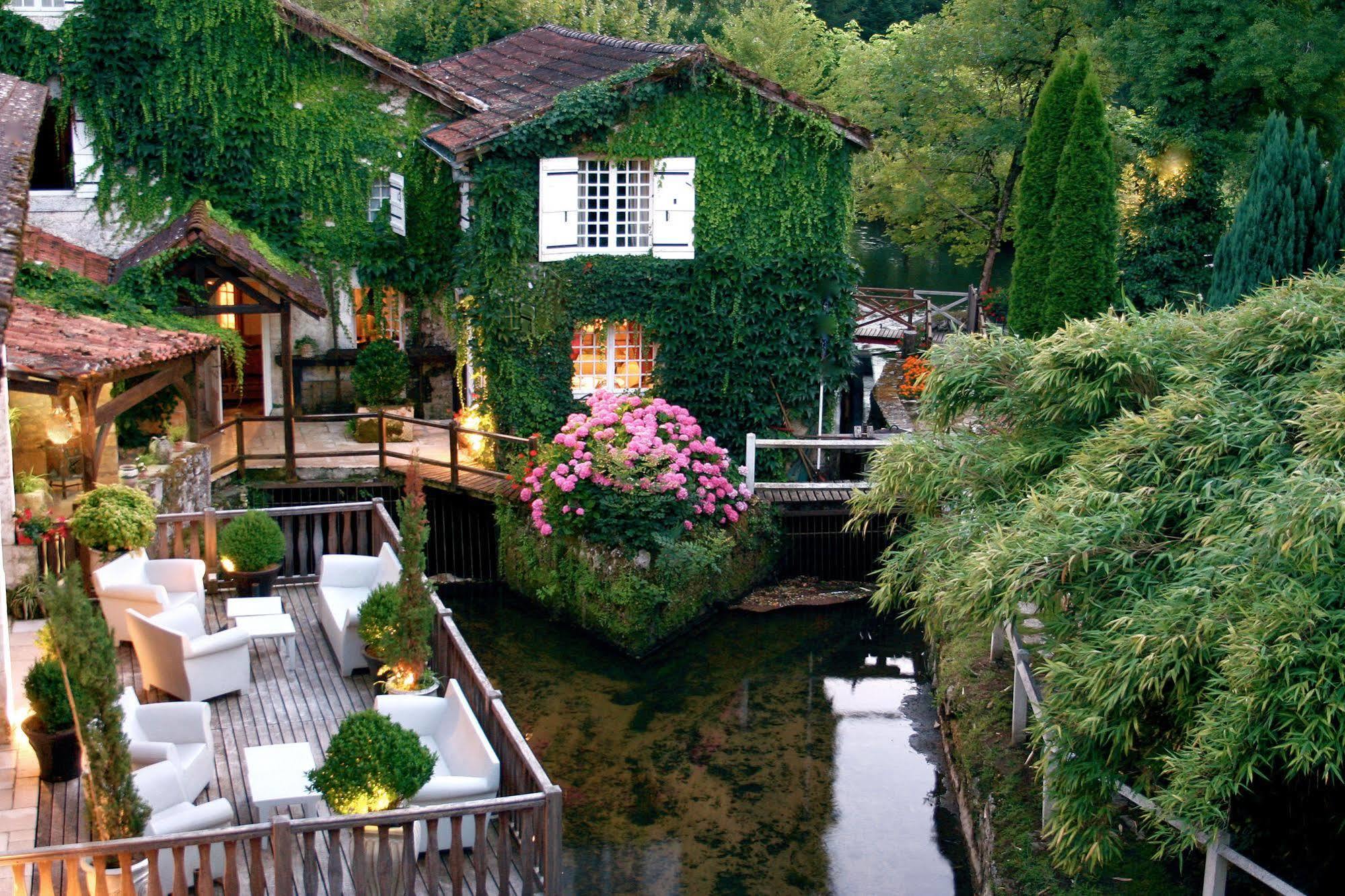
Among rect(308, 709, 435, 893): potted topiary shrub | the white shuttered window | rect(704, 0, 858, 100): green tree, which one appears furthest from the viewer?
rect(704, 0, 858, 100): green tree

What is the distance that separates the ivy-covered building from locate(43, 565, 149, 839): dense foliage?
11417 mm

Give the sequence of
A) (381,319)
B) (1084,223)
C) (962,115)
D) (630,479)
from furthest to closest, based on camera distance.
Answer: (962,115), (1084,223), (381,319), (630,479)

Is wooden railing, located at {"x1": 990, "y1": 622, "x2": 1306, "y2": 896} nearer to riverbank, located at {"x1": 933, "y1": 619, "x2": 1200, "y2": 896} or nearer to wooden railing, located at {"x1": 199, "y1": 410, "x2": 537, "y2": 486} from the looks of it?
riverbank, located at {"x1": 933, "y1": 619, "x2": 1200, "y2": 896}

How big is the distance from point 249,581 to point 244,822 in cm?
415

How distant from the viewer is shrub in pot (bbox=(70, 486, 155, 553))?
39.1 ft

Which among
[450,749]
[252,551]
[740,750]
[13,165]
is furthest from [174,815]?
[740,750]

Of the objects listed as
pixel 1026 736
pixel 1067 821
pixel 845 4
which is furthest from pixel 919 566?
pixel 845 4

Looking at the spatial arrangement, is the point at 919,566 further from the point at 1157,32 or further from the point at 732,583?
the point at 1157,32

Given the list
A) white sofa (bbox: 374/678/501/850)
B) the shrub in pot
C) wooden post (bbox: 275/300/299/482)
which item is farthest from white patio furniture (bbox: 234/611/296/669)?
wooden post (bbox: 275/300/299/482)

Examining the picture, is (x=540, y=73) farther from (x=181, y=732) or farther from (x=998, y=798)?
(x=181, y=732)

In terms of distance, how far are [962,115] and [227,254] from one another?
19096mm

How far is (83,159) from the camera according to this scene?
1944 centimetres

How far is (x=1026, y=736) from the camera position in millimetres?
11875

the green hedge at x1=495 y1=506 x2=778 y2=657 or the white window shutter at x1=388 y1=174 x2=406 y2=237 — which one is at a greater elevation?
the white window shutter at x1=388 y1=174 x2=406 y2=237
